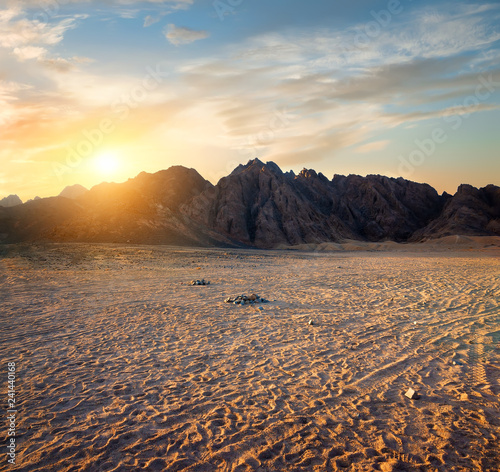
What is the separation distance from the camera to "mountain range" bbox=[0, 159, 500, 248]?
52.2 metres

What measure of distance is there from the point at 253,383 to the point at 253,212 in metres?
85.5

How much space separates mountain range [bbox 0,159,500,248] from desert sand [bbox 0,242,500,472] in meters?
41.1

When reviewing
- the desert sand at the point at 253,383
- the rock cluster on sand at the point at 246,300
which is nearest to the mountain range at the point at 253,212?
the rock cluster on sand at the point at 246,300

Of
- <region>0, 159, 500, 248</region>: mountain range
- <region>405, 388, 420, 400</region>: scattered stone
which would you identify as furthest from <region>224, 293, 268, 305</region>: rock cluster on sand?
<region>0, 159, 500, 248</region>: mountain range

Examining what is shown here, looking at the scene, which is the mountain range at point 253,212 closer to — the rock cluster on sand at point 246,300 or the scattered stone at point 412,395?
the rock cluster on sand at point 246,300

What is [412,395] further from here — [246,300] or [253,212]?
[253,212]

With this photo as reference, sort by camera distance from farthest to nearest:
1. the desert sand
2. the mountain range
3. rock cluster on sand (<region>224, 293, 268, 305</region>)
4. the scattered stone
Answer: the mountain range < rock cluster on sand (<region>224, 293, 268, 305</region>) < the scattered stone < the desert sand

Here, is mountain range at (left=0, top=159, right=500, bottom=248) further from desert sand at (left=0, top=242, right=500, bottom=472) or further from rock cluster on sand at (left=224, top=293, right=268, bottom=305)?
desert sand at (left=0, top=242, right=500, bottom=472)

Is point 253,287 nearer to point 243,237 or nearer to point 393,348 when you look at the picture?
point 393,348

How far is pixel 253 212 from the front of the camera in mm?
91250

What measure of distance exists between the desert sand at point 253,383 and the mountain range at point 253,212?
41.1 meters

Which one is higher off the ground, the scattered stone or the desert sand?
the scattered stone

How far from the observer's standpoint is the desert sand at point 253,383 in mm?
4359

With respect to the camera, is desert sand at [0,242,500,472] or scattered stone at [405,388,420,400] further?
scattered stone at [405,388,420,400]
